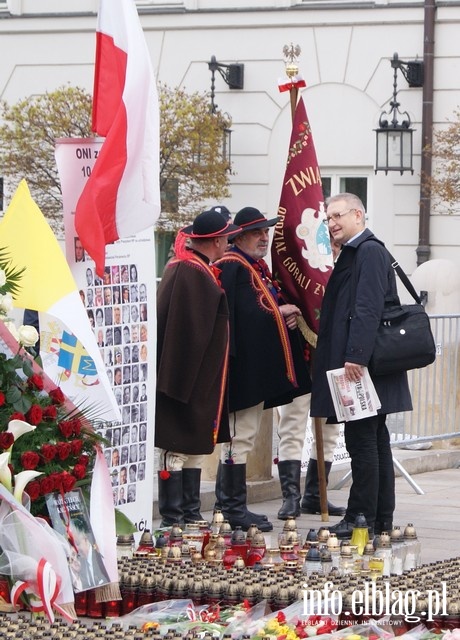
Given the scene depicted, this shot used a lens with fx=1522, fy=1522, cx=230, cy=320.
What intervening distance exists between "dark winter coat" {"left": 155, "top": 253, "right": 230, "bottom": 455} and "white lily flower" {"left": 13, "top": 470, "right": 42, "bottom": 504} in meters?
2.64

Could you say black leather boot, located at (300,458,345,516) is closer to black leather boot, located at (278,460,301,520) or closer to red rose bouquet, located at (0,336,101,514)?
black leather boot, located at (278,460,301,520)

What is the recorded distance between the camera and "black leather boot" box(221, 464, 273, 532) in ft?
29.3

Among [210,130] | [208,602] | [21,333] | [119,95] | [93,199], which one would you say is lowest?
[208,602]

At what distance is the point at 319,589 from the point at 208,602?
451 mm

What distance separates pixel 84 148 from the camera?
7633 millimetres

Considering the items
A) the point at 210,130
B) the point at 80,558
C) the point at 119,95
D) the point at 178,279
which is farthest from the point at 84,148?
the point at 210,130

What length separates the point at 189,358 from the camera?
8.41 meters

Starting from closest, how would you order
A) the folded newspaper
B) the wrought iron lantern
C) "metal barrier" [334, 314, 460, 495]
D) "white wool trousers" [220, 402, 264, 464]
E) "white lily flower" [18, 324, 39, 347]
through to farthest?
"white lily flower" [18, 324, 39, 347] → the folded newspaper → "white wool trousers" [220, 402, 264, 464] → "metal barrier" [334, 314, 460, 495] → the wrought iron lantern

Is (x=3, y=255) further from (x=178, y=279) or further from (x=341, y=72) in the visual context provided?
(x=341, y=72)

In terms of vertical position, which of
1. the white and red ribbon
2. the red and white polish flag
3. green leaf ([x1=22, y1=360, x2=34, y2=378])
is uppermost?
the white and red ribbon

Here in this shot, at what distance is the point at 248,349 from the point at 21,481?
3.47 meters

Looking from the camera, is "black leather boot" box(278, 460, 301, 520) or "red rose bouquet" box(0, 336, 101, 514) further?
"black leather boot" box(278, 460, 301, 520)

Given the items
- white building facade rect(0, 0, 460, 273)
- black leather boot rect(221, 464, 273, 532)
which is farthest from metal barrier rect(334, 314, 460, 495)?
white building facade rect(0, 0, 460, 273)

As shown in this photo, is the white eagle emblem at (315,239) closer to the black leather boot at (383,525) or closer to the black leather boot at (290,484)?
the black leather boot at (290,484)
